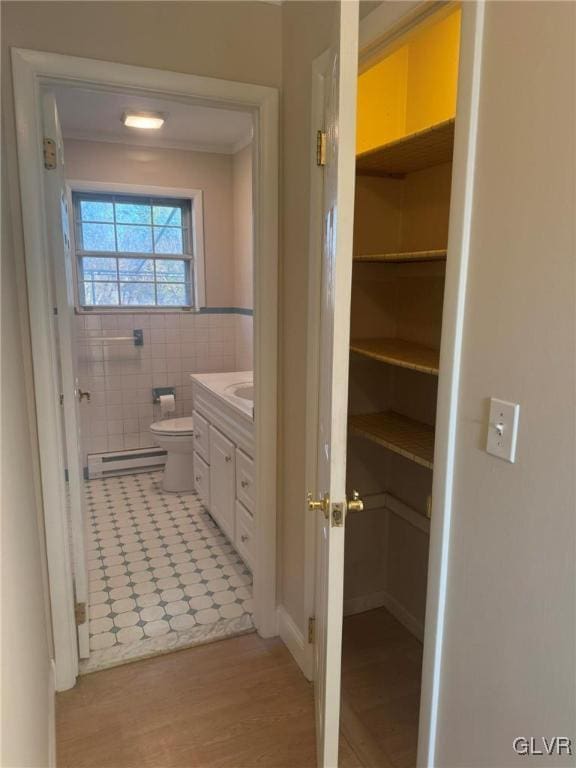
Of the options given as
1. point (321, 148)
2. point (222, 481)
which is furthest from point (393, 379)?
point (222, 481)

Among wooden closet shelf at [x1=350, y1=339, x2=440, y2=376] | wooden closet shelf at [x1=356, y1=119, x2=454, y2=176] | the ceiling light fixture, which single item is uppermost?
the ceiling light fixture

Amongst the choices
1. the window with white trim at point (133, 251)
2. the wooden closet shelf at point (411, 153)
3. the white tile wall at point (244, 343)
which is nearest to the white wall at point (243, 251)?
the white tile wall at point (244, 343)

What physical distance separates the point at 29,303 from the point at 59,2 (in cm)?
92

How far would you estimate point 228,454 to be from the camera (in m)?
2.75

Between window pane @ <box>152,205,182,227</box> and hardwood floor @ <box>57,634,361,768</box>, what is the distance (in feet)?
10.6

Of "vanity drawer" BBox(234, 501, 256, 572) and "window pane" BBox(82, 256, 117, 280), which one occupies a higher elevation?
"window pane" BBox(82, 256, 117, 280)

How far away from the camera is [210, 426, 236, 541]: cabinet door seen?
9.04ft

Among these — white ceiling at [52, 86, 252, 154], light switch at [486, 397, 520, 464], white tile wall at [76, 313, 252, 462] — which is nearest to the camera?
light switch at [486, 397, 520, 464]

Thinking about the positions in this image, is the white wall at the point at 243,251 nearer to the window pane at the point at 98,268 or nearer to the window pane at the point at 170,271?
the window pane at the point at 170,271

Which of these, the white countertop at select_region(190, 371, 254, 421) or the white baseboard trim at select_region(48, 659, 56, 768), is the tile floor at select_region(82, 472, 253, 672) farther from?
the white countertop at select_region(190, 371, 254, 421)

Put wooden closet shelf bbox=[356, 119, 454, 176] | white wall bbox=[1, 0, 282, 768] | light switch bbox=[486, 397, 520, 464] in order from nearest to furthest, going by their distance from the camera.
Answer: light switch bbox=[486, 397, 520, 464] < white wall bbox=[1, 0, 282, 768] < wooden closet shelf bbox=[356, 119, 454, 176]

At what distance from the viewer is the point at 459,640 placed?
122 cm

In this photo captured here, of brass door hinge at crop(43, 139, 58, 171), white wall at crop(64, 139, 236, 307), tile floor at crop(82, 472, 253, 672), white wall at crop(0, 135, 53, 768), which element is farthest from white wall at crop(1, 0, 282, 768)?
white wall at crop(64, 139, 236, 307)

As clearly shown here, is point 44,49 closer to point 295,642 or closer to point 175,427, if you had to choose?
point 295,642
